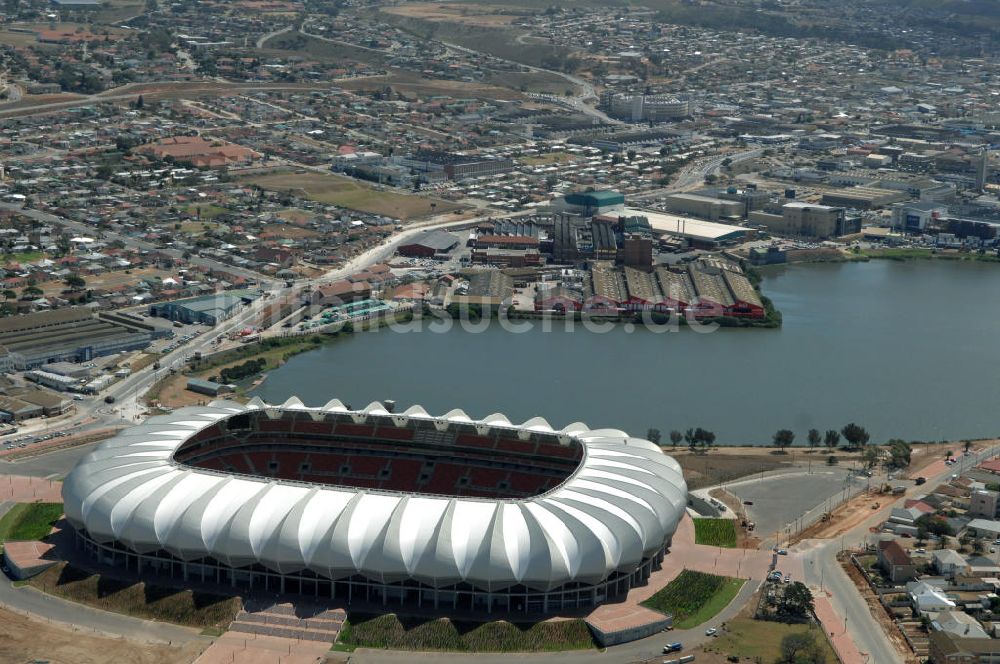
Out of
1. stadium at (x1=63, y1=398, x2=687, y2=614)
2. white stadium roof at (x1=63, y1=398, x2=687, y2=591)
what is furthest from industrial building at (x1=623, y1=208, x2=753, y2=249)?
white stadium roof at (x1=63, y1=398, x2=687, y2=591)

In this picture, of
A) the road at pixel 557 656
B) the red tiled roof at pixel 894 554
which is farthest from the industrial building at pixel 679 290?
the road at pixel 557 656

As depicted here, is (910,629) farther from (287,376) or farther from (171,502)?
(287,376)

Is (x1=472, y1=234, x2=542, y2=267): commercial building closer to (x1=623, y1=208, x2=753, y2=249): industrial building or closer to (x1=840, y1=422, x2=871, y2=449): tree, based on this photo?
(x1=623, y1=208, x2=753, y2=249): industrial building

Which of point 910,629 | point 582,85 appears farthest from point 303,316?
point 582,85

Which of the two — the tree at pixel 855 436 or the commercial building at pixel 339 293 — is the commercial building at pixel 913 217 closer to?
the commercial building at pixel 339 293

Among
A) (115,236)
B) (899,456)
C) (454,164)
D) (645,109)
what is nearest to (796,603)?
(899,456)
